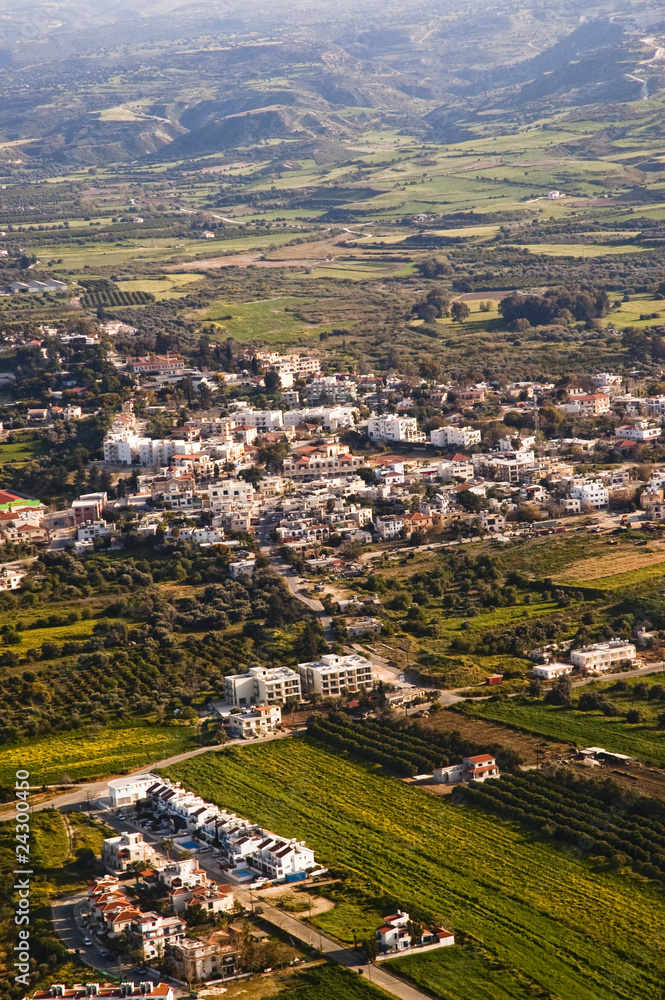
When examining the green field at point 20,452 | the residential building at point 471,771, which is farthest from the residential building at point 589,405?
the residential building at point 471,771

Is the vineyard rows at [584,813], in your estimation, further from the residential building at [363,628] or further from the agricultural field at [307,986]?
the residential building at [363,628]

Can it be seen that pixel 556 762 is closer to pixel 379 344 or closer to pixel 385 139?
pixel 379 344

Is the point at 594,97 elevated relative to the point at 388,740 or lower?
elevated

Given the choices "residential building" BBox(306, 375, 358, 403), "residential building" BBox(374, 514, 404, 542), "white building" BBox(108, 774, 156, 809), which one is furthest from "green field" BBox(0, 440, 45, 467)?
"white building" BBox(108, 774, 156, 809)

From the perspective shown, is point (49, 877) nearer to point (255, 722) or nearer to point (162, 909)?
point (162, 909)

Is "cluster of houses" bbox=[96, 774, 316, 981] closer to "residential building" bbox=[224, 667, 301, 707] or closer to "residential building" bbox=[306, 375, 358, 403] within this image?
"residential building" bbox=[224, 667, 301, 707]

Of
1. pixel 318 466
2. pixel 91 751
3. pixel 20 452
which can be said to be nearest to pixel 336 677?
pixel 91 751

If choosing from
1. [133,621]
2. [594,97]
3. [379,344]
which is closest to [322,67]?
[594,97]
